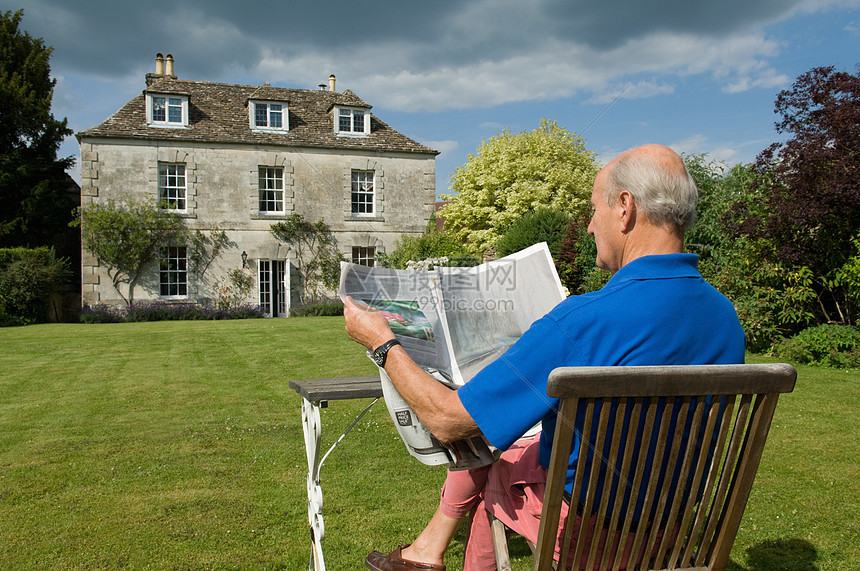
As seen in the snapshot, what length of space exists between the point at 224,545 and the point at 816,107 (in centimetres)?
917

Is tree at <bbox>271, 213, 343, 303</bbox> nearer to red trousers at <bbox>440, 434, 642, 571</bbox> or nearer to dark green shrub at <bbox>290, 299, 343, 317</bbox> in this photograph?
dark green shrub at <bbox>290, 299, 343, 317</bbox>

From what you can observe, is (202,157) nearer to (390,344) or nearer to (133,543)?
(133,543)

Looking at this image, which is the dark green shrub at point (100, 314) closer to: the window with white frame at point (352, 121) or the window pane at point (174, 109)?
the window pane at point (174, 109)

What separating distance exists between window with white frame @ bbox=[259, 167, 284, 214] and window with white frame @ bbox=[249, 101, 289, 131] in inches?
59.8

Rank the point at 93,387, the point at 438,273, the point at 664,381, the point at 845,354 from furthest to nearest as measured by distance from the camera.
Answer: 1. the point at 845,354
2. the point at 93,387
3. the point at 438,273
4. the point at 664,381

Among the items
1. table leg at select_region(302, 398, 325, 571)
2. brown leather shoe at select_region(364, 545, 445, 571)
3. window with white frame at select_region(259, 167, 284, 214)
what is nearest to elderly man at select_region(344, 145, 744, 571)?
brown leather shoe at select_region(364, 545, 445, 571)

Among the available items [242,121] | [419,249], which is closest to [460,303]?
[419,249]

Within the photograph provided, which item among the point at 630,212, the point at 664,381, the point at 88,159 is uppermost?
the point at 88,159

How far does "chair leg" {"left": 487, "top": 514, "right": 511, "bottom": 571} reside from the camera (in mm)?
1897

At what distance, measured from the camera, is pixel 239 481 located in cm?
389

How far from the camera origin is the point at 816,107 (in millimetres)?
8453

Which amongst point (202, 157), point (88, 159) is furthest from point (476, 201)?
point (88, 159)

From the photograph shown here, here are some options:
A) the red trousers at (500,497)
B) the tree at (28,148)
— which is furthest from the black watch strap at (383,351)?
the tree at (28,148)

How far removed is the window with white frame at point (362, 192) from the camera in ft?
73.5
